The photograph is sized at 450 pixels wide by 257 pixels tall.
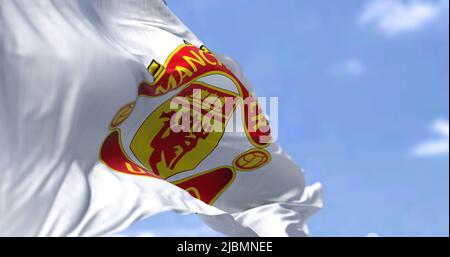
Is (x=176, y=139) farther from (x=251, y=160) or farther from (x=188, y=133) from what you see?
(x=251, y=160)

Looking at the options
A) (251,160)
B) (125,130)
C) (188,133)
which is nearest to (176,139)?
(188,133)

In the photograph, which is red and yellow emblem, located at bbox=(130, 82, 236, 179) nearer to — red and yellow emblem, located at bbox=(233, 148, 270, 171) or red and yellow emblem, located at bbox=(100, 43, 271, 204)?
red and yellow emblem, located at bbox=(100, 43, 271, 204)

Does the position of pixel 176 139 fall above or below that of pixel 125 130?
above

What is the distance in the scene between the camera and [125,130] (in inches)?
210

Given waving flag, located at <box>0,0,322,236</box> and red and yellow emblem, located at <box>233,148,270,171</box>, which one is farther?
red and yellow emblem, located at <box>233,148,270,171</box>

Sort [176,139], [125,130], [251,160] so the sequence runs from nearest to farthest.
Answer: [125,130] → [176,139] → [251,160]

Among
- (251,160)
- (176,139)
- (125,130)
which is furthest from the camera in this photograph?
(251,160)

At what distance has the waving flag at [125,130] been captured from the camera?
170 inches

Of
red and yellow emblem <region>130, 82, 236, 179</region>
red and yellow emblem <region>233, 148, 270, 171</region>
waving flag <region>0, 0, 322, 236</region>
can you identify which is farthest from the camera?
red and yellow emblem <region>233, 148, 270, 171</region>

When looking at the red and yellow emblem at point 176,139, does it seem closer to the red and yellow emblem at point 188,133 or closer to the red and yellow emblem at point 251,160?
the red and yellow emblem at point 188,133

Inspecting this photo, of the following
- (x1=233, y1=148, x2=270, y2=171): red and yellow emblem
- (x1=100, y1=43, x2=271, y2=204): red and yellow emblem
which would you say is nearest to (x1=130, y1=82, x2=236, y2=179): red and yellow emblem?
(x1=100, y1=43, x2=271, y2=204): red and yellow emblem

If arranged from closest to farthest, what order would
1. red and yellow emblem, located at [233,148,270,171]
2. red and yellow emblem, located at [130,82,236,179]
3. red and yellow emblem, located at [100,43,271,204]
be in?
red and yellow emblem, located at [100,43,271,204] → red and yellow emblem, located at [130,82,236,179] → red and yellow emblem, located at [233,148,270,171]

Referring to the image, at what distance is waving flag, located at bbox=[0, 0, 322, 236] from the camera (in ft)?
14.1

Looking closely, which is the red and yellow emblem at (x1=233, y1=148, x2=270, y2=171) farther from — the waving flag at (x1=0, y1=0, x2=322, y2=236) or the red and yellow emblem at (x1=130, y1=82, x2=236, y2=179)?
the red and yellow emblem at (x1=130, y1=82, x2=236, y2=179)
